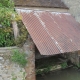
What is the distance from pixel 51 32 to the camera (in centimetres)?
933

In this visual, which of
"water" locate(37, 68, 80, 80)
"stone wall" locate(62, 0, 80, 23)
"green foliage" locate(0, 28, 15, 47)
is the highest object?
"stone wall" locate(62, 0, 80, 23)

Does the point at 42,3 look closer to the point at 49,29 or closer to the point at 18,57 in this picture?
the point at 49,29

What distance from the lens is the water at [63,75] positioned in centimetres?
1163

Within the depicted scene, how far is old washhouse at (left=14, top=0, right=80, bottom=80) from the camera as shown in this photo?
8377mm

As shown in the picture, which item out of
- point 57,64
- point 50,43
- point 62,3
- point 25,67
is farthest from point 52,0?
point 25,67

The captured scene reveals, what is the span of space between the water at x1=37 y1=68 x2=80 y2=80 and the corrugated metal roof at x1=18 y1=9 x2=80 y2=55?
340 cm

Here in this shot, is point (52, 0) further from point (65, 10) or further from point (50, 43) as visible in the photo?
point (50, 43)

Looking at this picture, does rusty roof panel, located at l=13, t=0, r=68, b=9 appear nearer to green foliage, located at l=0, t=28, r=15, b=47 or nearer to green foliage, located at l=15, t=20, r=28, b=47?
green foliage, located at l=0, t=28, r=15, b=47

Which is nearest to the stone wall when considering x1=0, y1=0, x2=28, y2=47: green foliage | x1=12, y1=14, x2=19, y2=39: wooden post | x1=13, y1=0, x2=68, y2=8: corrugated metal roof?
x1=13, y1=0, x2=68, y2=8: corrugated metal roof

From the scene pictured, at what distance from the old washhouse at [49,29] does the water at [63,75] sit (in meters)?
3.10

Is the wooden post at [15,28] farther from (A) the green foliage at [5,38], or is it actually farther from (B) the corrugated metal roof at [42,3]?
(B) the corrugated metal roof at [42,3]

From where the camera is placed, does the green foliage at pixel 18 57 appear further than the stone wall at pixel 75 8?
No

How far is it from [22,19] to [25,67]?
281 cm

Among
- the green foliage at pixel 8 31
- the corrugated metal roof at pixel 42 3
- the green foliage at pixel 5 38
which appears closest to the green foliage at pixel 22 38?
the green foliage at pixel 8 31
